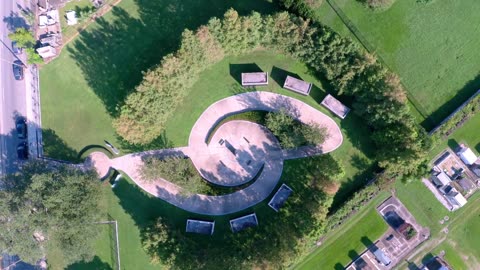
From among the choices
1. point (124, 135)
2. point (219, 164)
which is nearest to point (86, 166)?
point (124, 135)

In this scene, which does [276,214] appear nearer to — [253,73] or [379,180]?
[379,180]

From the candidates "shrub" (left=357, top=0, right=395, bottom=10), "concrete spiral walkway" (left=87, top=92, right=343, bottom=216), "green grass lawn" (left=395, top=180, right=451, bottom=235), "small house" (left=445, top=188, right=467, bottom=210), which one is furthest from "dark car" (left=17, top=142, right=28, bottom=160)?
"small house" (left=445, top=188, right=467, bottom=210)

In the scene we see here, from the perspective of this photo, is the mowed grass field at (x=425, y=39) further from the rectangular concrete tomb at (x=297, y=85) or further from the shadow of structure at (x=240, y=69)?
the shadow of structure at (x=240, y=69)

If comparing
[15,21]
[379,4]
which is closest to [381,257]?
[379,4]

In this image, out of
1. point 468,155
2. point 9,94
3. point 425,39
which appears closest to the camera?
point 468,155

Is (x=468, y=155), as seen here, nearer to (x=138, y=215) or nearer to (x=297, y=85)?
(x=297, y=85)

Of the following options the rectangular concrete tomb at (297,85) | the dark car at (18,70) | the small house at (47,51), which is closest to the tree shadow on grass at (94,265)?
the dark car at (18,70)
